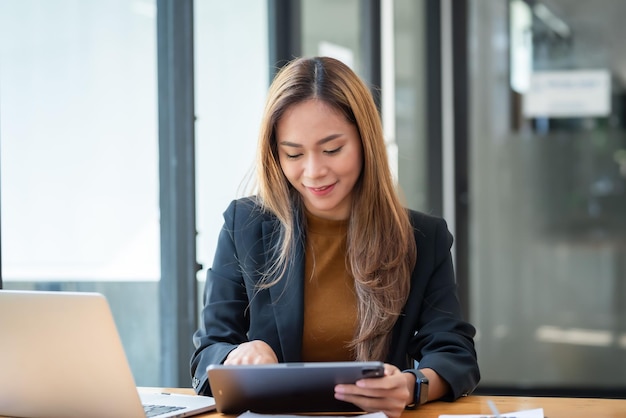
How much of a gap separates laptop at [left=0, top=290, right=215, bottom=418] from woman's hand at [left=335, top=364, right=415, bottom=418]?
347mm

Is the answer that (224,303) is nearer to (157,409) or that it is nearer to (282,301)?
(282,301)

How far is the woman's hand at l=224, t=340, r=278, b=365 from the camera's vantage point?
1689mm

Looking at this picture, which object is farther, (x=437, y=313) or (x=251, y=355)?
(x=437, y=313)

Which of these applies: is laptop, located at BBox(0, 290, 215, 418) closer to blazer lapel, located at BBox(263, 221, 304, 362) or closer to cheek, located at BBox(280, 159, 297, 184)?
blazer lapel, located at BBox(263, 221, 304, 362)

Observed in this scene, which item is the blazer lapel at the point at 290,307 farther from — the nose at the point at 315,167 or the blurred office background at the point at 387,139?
the blurred office background at the point at 387,139

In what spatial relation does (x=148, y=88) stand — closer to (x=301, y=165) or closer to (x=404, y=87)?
(x=301, y=165)

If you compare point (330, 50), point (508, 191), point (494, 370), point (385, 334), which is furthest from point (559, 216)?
point (385, 334)

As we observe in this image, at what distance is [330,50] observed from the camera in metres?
4.04

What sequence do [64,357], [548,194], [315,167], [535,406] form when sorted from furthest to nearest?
[548,194] < [315,167] < [535,406] < [64,357]

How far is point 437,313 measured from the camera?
1.94 meters

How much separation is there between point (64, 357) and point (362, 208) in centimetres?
82

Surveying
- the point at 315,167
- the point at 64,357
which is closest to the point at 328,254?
the point at 315,167

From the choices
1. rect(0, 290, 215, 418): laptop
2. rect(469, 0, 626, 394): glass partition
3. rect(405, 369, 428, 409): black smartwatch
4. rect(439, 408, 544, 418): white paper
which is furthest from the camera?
rect(469, 0, 626, 394): glass partition

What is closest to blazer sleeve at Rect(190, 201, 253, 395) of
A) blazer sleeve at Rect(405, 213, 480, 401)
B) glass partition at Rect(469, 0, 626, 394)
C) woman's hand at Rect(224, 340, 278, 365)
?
woman's hand at Rect(224, 340, 278, 365)
